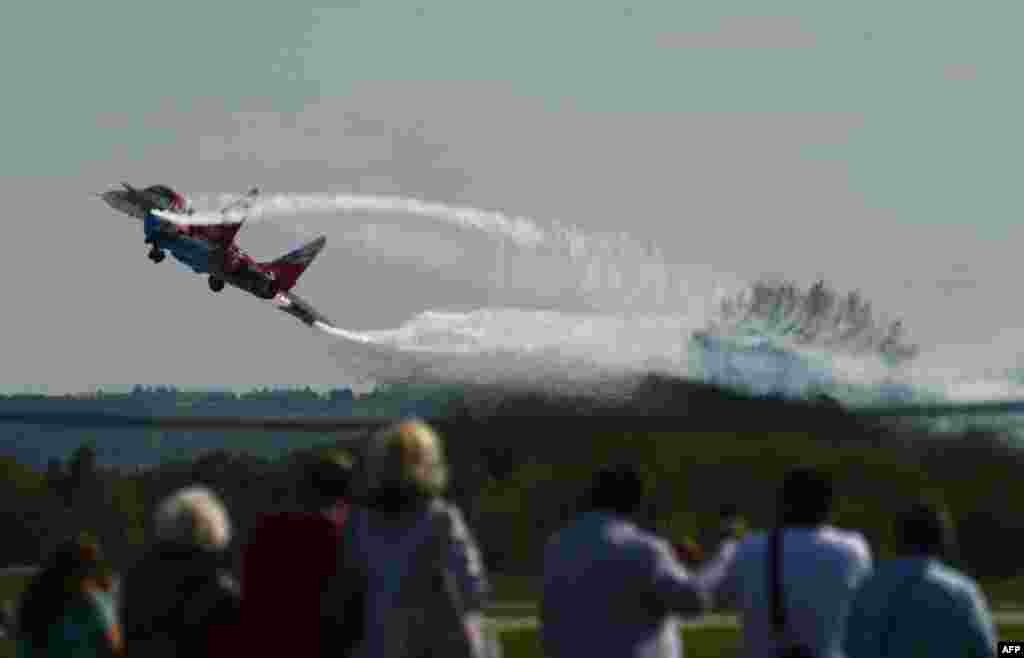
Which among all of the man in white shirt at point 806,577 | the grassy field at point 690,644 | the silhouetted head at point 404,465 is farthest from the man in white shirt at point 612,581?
the grassy field at point 690,644

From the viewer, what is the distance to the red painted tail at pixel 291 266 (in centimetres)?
6228

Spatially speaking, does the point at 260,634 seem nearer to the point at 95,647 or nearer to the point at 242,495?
the point at 95,647

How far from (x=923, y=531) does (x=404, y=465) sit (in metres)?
2.30

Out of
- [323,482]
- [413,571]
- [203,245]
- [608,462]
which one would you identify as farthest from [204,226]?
[413,571]

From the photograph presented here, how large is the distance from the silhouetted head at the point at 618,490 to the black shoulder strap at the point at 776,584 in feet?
2.11

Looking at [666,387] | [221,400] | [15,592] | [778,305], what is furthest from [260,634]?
[221,400]

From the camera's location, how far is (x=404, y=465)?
428 inches

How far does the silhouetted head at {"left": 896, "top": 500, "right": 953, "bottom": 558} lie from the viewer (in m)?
10.8

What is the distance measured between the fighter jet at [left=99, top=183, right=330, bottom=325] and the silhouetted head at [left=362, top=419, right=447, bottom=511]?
157ft

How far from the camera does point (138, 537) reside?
17.6 m

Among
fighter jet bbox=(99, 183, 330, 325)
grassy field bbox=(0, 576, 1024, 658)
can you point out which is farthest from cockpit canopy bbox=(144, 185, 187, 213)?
grassy field bbox=(0, 576, 1024, 658)

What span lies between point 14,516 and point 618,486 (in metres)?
7.95

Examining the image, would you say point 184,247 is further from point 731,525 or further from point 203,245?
point 731,525

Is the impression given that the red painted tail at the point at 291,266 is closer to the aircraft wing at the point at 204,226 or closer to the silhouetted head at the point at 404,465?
the aircraft wing at the point at 204,226
